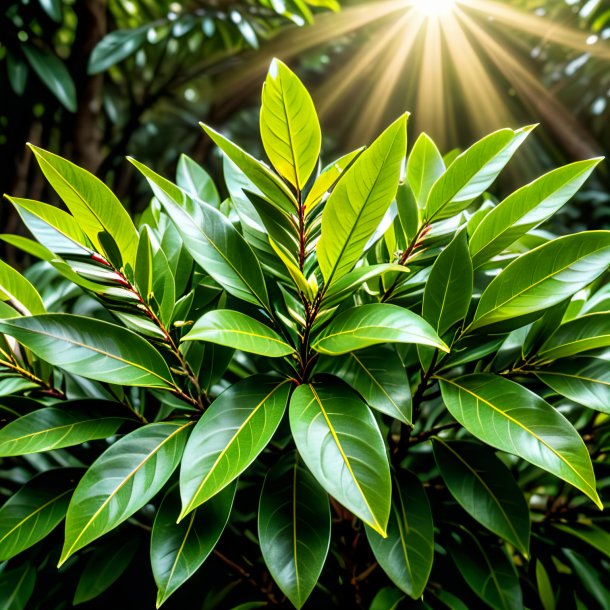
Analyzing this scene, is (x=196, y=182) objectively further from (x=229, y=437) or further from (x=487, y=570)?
(x=487, y=570)

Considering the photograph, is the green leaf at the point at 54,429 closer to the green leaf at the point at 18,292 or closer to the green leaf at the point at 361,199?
the green leaf at the point at 18,292

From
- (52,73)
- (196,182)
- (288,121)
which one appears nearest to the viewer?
(288,121)

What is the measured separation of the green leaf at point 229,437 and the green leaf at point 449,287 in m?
0.13

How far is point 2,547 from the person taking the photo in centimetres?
39

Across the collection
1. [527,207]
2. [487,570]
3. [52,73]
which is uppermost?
[52,73]

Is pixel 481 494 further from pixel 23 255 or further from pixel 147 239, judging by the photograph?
pixel 23 255

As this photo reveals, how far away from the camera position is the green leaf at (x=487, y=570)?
0.44 m

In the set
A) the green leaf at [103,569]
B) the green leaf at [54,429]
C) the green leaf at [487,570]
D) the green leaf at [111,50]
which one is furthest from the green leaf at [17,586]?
the green leaf at [111,50]

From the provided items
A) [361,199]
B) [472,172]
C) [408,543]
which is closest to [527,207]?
[472,172]

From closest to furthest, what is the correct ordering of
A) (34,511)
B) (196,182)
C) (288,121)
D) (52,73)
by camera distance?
(288,121), (34,511), (196,182), (52,73)

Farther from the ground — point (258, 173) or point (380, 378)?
point (258, 173)

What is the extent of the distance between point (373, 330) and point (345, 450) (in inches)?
3.1

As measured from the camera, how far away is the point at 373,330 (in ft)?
1.03

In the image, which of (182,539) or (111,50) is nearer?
(182,539)
